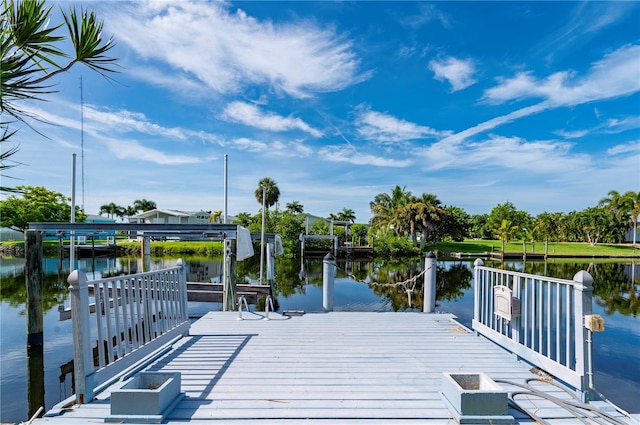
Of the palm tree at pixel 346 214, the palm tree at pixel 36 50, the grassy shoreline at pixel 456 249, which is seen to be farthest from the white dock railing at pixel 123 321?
the palm tree at pixel 346 214

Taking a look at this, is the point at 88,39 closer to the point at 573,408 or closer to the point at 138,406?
the point at 138,406

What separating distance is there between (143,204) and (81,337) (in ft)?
234

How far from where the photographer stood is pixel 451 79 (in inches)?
644

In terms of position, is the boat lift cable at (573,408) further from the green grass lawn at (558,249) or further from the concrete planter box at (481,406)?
the green grass lawn at (558,249)

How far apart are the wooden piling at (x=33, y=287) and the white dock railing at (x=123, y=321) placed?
5357 mm

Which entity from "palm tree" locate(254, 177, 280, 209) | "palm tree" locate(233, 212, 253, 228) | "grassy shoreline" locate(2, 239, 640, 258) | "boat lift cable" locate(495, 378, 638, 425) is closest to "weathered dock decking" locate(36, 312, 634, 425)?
"boat lift cable" locate(495, 378, 638, 425)

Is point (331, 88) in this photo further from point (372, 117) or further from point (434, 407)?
point (434, 407)

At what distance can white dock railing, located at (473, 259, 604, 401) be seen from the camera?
267 cm

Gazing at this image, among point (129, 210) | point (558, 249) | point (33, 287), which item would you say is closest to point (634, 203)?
point (558, 249)

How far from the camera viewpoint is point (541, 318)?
3.34 m

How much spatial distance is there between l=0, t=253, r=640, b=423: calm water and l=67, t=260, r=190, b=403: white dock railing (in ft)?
10.3

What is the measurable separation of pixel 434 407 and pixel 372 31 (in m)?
12.8

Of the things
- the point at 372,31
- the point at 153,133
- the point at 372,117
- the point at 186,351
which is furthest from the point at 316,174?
the point at 186,351

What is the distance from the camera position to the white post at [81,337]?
254cm
